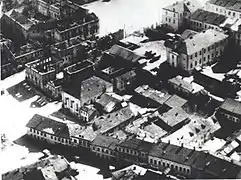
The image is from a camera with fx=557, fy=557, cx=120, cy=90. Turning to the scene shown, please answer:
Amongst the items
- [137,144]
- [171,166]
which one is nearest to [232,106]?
[171,166]

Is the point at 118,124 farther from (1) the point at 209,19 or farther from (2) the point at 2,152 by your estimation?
(1) the point at 209,19

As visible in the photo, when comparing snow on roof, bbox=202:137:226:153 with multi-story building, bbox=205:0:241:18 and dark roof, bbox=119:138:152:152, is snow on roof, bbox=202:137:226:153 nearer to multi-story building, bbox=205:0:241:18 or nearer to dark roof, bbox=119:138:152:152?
dark roof, bbox=119:138:152:152

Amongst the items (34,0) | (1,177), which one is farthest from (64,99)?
(34,0)

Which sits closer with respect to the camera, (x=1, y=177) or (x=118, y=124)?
(x=1, y=177)

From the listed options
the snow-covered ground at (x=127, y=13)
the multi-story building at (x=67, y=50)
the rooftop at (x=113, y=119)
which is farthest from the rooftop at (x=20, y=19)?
the rooftop at (x=113, y=119)

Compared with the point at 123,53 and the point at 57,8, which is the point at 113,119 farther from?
the point at 57,8
